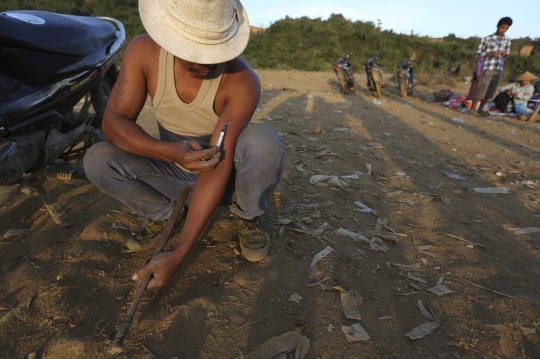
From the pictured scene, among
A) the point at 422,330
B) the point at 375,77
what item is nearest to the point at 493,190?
the point at 422,330

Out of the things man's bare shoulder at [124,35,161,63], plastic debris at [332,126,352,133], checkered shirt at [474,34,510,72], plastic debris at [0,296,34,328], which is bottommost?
plastic debris at [0,296,34,328]

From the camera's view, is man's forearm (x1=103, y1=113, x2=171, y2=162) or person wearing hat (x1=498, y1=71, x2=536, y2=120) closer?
man's forearm (x1=103, y1=113, x2=171, y2=162)

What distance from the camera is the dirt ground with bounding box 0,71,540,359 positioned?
1.49 meters

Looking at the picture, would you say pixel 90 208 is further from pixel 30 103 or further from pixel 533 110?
pixel 533 110

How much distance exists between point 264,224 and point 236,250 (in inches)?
14.4

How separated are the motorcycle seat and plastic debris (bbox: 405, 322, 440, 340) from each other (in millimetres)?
2591

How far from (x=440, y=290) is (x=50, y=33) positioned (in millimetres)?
2813

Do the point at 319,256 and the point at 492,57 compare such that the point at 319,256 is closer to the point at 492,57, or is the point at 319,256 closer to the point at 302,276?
the point at 302,276

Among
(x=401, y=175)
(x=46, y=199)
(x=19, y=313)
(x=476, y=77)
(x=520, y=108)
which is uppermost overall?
(x=476, y=77)

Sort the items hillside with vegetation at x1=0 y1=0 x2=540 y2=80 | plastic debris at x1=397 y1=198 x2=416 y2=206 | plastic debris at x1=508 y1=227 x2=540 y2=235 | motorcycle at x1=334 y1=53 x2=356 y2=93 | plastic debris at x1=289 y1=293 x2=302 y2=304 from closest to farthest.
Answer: plastic debris at x1=289 y1=293 x2=302 y2=304 < plastic debris at x1=508 y1=227 x2=540 y2=235 < plastic debris at x1=397 y1=198 x2=416 y2=206 < motorcycle at x1=334 y1=53 x2=356 y2=93 < hillside with vegetation at x1=0 y1=0 x2=540 y2=80

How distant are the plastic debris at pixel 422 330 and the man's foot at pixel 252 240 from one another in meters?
0.86

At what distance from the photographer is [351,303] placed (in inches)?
67.4

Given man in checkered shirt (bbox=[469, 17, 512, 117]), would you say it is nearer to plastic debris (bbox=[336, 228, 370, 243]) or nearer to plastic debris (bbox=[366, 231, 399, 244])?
plastic debris (bbox=[366, 231, 399, 244])

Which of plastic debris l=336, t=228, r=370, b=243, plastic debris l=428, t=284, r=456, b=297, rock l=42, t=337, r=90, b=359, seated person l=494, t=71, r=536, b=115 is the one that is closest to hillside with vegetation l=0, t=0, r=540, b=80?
seated person l=494, t=71, r=536, b=115
